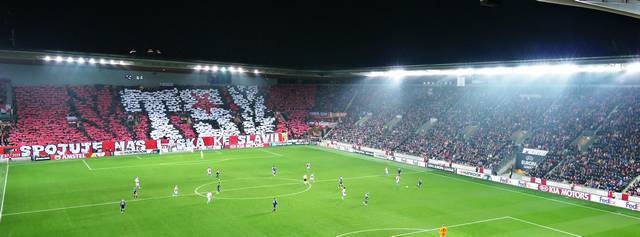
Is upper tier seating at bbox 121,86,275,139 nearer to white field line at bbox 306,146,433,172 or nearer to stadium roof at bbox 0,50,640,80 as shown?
stadium roof at bbox 0,50,640,80

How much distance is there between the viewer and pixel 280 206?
3519cm

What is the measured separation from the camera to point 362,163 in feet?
189

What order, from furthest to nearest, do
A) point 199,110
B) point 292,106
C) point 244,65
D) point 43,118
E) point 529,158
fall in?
point 292,106 < point 199,110 < point 244,65 < point 43,118 < point 529,158

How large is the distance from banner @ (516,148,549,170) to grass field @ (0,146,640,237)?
5.67 m

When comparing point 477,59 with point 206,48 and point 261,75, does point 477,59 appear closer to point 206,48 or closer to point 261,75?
point 206,48

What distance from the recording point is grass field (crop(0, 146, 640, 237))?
29.5 m

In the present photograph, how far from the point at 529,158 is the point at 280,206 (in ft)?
88.5

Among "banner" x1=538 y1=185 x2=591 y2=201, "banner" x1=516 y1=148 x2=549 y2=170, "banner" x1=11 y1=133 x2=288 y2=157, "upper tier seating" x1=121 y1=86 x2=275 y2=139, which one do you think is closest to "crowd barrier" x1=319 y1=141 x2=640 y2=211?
"banner" x1=538 y1=185 x2=591 y2=201

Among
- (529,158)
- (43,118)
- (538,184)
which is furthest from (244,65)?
(538,184)

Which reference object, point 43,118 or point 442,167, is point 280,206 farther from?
point 43,118

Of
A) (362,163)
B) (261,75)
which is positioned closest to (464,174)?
(362,163)

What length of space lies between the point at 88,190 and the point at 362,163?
28952 millimetres

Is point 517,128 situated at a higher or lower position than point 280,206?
higher

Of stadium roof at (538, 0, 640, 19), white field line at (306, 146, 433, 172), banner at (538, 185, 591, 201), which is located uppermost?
stadium roof at (538, 0, 640, 19)
